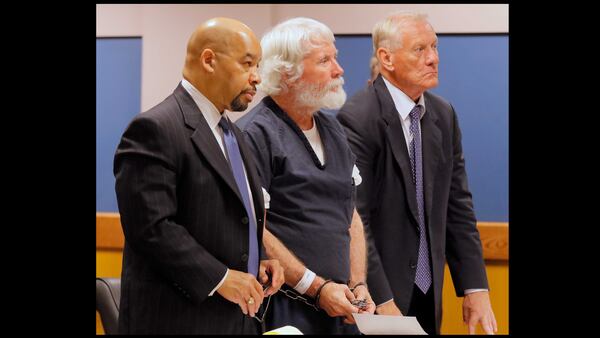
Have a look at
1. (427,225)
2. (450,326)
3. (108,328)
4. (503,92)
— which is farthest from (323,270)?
(503,92)

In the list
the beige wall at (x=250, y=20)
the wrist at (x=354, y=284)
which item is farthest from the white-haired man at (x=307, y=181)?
the beige wall at (x=250, y=20)

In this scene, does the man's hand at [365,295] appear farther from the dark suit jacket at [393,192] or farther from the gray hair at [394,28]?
the gray hair at [394,28]

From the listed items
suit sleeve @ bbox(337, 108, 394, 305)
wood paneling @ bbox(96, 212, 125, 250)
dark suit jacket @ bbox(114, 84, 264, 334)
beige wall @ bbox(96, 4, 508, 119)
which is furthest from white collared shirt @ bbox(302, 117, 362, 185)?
beige wall @ bbox(96, 4, 508, 119)

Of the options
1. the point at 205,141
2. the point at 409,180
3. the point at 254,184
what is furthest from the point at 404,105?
the point at 205,141

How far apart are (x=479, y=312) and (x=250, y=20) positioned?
7.51 ft

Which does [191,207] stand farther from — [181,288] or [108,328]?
[108,328]

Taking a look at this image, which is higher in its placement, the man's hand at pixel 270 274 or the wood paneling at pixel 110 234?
the man's hand at pixel 270 274

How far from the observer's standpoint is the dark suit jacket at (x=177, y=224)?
182 cm

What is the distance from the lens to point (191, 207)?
1.88m

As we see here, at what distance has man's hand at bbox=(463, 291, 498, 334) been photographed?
2.87 meters

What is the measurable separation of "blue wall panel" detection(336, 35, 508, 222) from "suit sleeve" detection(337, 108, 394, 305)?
74.3 inches

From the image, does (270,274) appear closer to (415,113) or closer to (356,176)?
(356,176)

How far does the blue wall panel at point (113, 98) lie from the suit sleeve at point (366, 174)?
2360 mm
